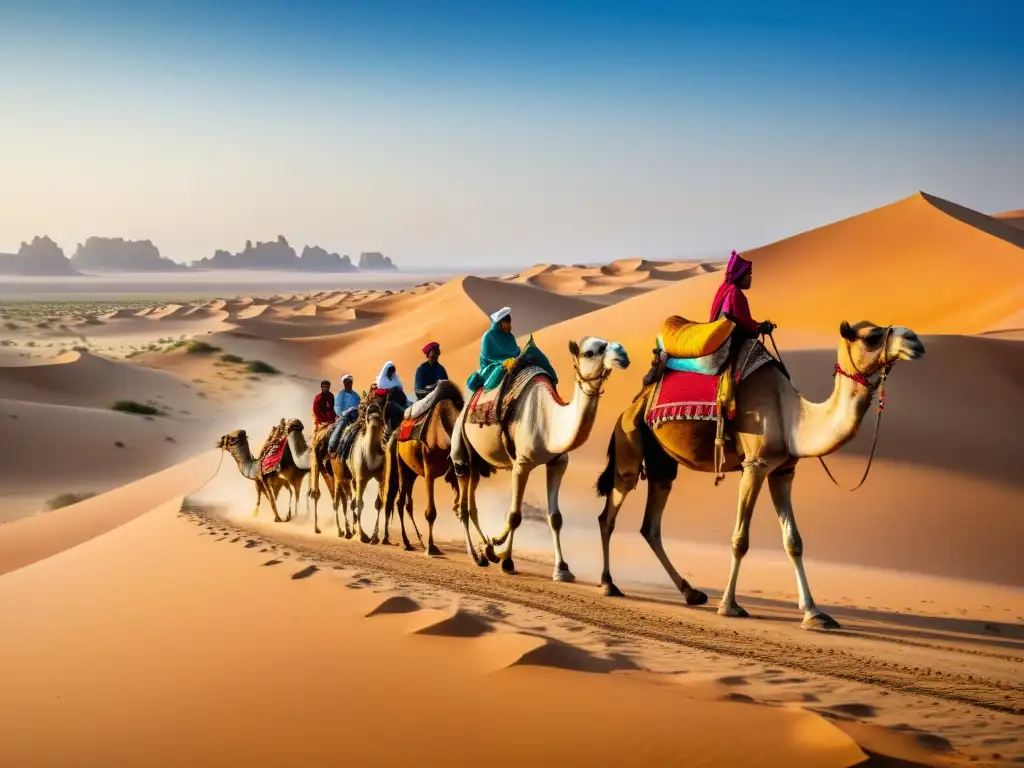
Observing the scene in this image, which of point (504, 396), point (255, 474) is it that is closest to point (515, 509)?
point (504, 396)

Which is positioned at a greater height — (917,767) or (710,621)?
(917,767)

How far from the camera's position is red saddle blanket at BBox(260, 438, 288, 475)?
58.6ft

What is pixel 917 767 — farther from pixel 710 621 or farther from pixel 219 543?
pixel 219 543

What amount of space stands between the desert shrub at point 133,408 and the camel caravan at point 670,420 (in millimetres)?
25159

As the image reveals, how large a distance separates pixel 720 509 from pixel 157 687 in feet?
39.2

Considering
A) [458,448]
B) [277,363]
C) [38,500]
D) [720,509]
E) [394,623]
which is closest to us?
[394,623]

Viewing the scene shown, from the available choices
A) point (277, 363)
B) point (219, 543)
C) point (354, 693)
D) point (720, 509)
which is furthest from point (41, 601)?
point (277, 363)

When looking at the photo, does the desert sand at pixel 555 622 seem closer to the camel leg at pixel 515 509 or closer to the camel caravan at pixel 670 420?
the camel leg at pixel 515 509

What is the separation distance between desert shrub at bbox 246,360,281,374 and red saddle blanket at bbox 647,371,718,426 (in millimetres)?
40963

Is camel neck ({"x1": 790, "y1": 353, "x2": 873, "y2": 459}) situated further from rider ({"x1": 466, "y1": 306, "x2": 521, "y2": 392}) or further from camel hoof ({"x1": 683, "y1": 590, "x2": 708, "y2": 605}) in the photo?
rider ({"x1": 466, "y1": 306, "x2": 521, "y2": 392})

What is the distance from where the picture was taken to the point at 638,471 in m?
9.62

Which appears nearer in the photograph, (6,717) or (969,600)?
(6,717)

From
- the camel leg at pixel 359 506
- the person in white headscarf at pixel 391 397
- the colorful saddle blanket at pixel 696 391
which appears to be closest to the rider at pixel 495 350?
the colorful saddle blanket at pixel 696 391

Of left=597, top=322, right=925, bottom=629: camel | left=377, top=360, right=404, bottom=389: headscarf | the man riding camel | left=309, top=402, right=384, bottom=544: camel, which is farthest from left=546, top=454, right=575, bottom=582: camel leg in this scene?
left=377, top=360, right=404, bottom=389: headscarf
